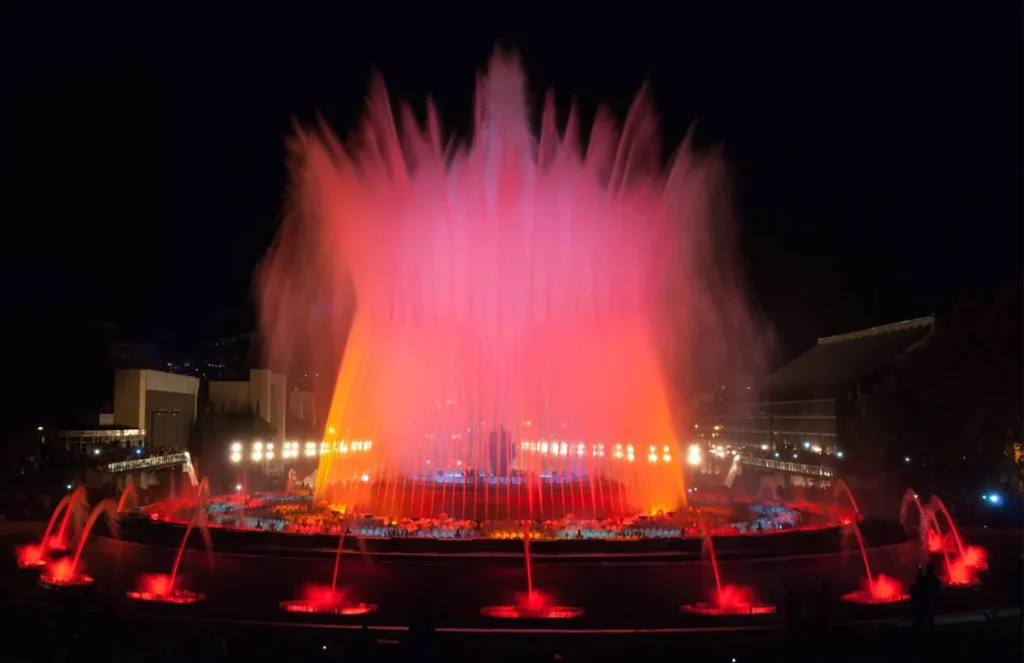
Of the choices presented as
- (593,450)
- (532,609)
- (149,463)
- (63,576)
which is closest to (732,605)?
(532,609)

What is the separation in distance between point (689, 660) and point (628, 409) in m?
16.0

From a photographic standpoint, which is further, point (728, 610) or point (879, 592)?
point (879, 592)

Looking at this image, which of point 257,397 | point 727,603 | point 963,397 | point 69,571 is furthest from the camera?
point 257,397

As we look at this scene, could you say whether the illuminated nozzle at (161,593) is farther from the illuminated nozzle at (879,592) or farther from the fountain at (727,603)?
the illuminated nozzle at (879,592)

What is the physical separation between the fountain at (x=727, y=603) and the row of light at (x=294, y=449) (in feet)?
40.9

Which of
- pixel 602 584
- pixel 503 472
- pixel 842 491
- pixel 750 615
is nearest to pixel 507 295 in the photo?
pixel 503 472

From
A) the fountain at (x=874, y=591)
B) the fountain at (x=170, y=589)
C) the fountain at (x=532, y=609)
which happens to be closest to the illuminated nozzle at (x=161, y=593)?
the fountain at (x=170, y=589)

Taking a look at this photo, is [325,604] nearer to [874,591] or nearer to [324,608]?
[324,608]

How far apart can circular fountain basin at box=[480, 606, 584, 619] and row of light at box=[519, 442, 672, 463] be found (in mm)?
9857

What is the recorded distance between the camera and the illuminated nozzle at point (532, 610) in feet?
44.2

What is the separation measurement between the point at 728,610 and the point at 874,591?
3339 millimetres

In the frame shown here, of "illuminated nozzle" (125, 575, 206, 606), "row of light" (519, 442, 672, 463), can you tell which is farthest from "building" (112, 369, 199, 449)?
"illuminated nozzle" (125, 575, 206, 606)

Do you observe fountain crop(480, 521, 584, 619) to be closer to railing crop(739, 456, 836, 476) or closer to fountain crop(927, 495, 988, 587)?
fountain crop(927, 495, 988, 587)

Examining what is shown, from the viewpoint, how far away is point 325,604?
13938 mm
